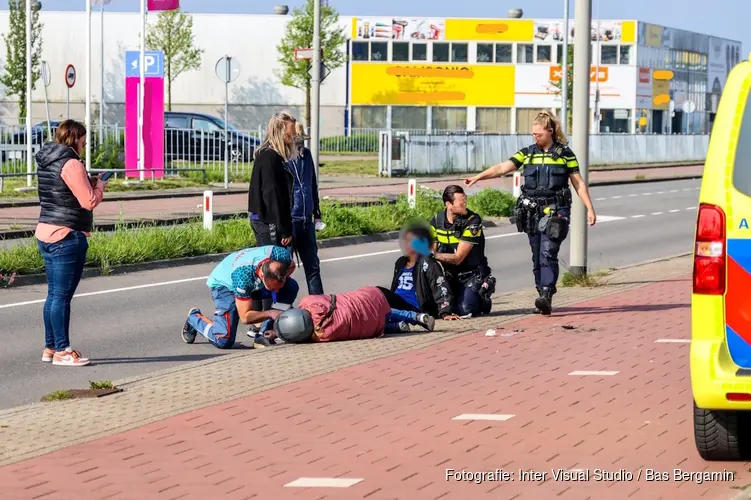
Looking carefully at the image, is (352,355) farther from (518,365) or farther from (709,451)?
(709,451)

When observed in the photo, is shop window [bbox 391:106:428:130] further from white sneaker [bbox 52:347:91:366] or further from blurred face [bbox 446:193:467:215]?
white sneaker [bbox 52:347:91:366]

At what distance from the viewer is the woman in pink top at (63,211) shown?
9.82 metres

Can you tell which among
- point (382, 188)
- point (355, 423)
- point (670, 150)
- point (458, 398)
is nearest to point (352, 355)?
point (458, 398)

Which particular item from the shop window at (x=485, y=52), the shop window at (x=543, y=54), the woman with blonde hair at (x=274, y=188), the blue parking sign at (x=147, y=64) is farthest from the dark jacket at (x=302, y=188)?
the shop window at (x=543, y=54)

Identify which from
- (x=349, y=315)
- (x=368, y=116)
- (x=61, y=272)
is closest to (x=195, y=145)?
(x=349, y=315)

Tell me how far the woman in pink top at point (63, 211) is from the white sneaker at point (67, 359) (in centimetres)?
19

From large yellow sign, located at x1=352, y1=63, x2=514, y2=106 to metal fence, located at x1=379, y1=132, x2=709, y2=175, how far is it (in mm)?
20539

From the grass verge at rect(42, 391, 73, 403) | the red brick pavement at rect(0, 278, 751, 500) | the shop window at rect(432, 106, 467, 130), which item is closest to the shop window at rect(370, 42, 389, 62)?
the shop window at rect(432, 106, 467, 130)

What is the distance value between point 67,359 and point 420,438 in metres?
4.01

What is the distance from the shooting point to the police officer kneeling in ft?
39.2

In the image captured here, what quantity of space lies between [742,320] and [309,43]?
59.0 m

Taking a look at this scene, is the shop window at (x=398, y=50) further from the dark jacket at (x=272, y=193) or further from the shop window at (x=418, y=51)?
the dark jacket at (x=272, y=193)

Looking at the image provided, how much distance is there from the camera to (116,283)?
51.6 ft

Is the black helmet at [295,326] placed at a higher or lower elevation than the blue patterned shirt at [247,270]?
lower
